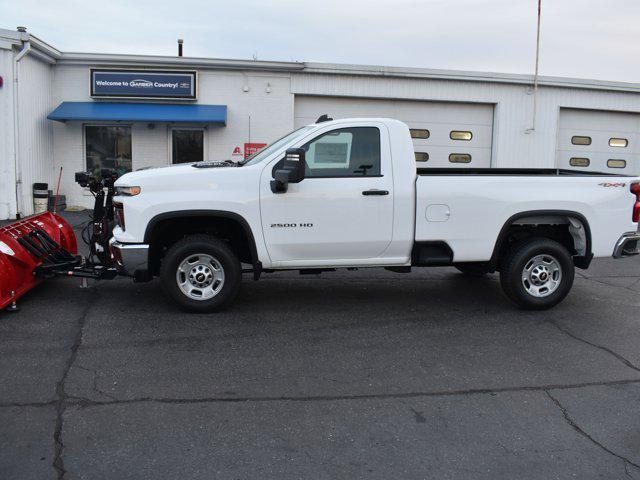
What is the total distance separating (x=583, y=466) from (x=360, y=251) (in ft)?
11.2

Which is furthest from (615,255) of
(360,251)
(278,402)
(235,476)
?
(235,476)

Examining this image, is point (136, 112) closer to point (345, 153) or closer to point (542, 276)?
point (345, 153)

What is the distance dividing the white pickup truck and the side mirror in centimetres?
2

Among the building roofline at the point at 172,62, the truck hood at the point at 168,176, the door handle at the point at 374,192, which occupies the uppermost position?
the building roofline at the point at 172,62

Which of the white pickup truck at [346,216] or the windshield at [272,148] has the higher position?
the windshield at [272,148]

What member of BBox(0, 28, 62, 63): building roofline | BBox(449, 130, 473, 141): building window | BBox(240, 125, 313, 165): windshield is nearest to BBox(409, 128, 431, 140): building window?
BBox(449, 130, 473, 141): building window

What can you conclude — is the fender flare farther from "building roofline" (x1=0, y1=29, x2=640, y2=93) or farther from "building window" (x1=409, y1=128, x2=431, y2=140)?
"building window" (x1=409, y1=128, x2=431, y2=140)

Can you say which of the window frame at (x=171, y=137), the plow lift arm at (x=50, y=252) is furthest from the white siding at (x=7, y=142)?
the plow lift arm at (x=50, y=252)

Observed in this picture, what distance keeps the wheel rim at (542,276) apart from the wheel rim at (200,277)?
338cm

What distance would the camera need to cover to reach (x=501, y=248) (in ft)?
24.1

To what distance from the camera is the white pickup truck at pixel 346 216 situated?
6.39 metres

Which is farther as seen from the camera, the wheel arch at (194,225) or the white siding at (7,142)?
the white siding at (7,142)

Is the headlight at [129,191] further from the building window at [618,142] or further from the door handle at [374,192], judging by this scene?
the building window at [618,142]

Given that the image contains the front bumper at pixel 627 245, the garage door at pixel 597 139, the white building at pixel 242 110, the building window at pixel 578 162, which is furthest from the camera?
the building window at pixel 578 162
